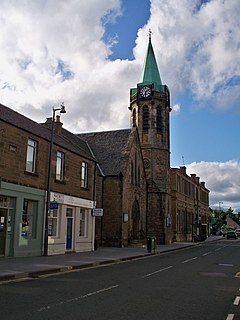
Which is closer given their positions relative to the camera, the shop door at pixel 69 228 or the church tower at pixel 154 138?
the shop door at pixel 69 228

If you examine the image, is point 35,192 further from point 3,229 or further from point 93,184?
point 93,184

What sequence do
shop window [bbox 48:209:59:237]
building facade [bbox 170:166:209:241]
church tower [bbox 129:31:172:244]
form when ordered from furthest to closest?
building facade [bbox 170:166:209:241] → church tower [bbox 129:31:172:244] → shop window [bbox 48:209:59:237]

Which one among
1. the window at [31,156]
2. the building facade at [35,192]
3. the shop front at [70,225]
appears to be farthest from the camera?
the shop front at [70,225]

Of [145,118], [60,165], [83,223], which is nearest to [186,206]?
[145,118]

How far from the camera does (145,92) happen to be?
47.6m

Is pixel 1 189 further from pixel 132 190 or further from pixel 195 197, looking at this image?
pixel 195 197

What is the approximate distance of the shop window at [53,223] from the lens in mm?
23391

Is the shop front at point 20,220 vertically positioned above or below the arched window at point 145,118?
below

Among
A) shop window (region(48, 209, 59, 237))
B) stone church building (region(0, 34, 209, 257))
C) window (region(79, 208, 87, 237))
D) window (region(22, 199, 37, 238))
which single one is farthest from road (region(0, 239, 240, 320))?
window (region(79, 208, 87, 237))

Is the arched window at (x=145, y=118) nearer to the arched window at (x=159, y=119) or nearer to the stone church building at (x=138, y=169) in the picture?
the stone church building at (x=138, y=169)

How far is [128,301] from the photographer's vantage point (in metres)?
9.27

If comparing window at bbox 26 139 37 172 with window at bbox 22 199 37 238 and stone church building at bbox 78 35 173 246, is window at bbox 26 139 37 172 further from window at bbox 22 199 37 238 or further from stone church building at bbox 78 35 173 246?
stone church building at bbox 78 35 173 246

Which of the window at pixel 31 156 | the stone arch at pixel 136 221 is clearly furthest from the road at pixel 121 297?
the stone arch at pixel 136 221

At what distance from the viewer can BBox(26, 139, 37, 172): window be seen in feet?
70.1
